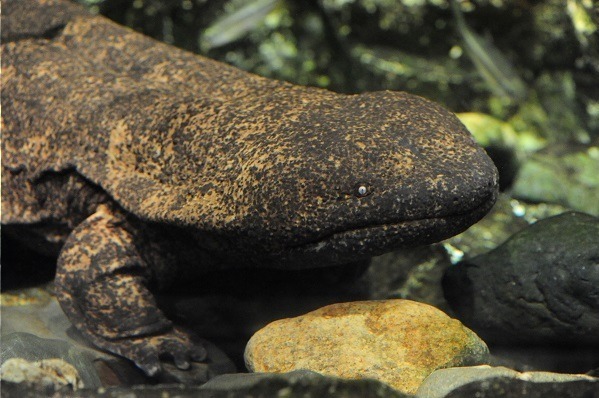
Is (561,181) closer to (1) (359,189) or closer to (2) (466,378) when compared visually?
(1) (359,189)

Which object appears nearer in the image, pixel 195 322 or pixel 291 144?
pixel 291 144

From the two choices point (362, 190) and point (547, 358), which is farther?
point (547, 358)

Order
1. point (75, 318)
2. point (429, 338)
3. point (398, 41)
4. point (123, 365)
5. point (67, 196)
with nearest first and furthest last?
point (429, 338)
point (123, 365)
point (75, 318)
point (67, 196)
point (398, 41)

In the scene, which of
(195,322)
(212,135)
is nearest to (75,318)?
(195,322)

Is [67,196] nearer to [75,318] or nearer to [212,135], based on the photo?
[75,318]

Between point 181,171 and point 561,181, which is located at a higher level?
point 181,171

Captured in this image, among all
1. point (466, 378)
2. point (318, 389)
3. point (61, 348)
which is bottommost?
point (466, 378)

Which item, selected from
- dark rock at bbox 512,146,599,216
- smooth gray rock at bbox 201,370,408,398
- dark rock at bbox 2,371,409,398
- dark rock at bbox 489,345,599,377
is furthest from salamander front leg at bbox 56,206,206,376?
dark rock at bbox 512,146,599,216

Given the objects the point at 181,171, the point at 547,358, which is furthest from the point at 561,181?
the point at 181,171
